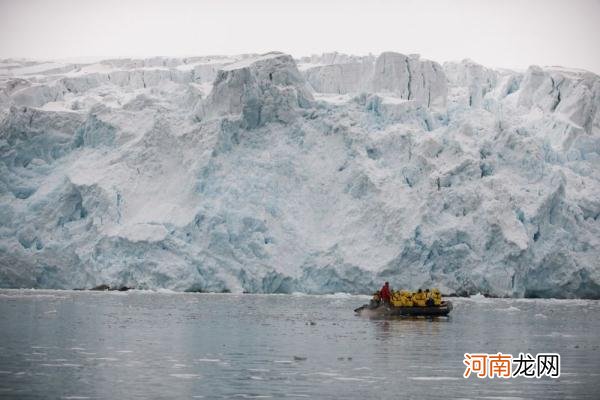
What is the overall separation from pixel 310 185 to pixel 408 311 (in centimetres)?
1771

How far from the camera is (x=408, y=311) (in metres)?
35.2

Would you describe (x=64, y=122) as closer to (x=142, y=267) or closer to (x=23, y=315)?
(x=142, y=267)

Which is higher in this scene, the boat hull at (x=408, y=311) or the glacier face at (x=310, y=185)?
the glacier face at (x=310, y=185)

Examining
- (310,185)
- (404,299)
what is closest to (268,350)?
(404,299)

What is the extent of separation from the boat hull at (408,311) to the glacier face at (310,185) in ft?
38.5

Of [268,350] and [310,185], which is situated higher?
[310,185]

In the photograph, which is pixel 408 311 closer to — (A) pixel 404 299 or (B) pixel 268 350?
(A) pixel 404 299

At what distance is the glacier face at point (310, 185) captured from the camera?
155 feet

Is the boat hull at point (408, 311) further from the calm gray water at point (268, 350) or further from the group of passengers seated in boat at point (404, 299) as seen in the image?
the calm gray water at point (268, 350)

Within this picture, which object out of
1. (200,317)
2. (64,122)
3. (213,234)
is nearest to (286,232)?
(213,234)

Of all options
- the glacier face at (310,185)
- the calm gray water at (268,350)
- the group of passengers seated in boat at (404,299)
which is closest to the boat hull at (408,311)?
the group of passengers seated in boat at (404,299)

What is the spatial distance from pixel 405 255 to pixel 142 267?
42.4ft

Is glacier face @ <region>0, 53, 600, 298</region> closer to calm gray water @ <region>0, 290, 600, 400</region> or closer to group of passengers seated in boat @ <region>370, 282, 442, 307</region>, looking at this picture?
calm gray water @ <region>0, 290, 600, 400</region>

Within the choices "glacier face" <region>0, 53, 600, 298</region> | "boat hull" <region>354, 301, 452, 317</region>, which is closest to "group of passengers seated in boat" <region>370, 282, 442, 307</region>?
"boat hull" <region>354, 301, 452, 317</region>
